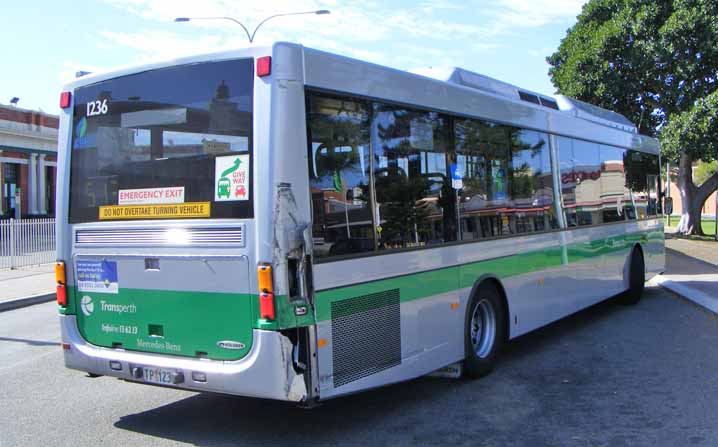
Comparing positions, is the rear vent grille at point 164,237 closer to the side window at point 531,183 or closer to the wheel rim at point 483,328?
the wheel rim at point 483,328

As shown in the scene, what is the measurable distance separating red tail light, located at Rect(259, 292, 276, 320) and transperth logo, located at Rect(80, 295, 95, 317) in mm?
1856

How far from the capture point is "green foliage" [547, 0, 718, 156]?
22.1m

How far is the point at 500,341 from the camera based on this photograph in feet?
24.5

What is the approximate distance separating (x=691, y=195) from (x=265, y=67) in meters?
30.1

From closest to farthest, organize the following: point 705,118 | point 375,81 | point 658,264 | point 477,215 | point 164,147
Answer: point 164,147
point 375,81
point 477,215
point 658,264
point 705,118

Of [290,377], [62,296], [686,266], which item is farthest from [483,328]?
[686,266]

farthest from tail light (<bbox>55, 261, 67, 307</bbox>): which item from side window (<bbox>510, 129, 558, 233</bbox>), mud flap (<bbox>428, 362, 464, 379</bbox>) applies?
side window (<bbox>510, 129, 558, 233</bbox>)

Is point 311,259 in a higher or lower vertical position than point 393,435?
higher

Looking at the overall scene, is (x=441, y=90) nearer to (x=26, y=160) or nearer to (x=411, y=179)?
(x=411, y=179)

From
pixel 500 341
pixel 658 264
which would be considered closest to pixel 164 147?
pixel 500 341

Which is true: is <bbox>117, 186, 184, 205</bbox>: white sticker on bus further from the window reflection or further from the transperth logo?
the transperth logo

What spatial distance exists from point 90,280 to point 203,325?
1.31 m

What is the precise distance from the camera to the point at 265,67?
477 cm

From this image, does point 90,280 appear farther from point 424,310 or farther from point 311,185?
point 424,310
